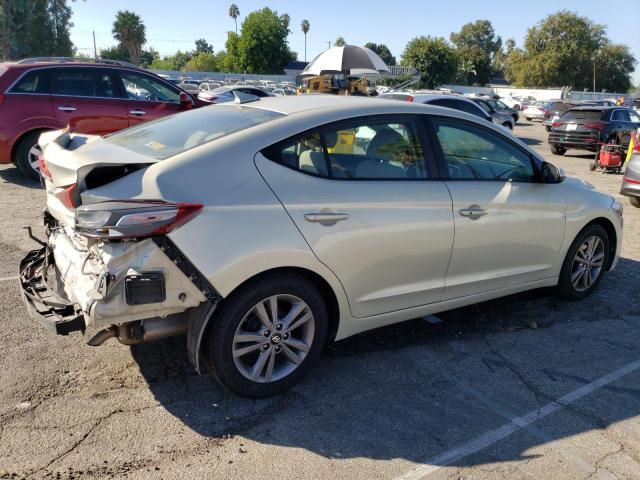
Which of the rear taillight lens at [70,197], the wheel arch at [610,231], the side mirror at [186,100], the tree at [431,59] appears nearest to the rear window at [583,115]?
the side mirror at [186,100]

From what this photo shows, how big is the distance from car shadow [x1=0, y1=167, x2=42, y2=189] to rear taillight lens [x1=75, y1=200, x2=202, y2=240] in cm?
657

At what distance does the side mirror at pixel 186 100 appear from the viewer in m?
9.34

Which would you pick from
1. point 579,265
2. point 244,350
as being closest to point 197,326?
point 244,350

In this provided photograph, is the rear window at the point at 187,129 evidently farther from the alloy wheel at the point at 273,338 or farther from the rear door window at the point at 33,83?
the rear door window at the point at 33,83

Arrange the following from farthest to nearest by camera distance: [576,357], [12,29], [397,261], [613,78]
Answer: [613,78] < [12,29] < [576,357] < [397,261]

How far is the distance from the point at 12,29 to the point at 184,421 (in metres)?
43.4

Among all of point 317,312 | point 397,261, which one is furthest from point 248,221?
point 397,261

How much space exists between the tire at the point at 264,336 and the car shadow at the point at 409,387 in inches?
5.2

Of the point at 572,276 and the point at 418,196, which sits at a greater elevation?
the point at 418,196

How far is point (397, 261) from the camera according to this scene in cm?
354

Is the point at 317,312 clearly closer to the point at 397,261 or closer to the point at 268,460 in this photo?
the point at 397,261

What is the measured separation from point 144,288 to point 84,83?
7112 millimetres

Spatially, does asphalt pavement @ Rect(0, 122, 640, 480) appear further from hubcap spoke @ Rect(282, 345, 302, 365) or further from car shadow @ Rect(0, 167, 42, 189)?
car shadow @ Rect(0, 167, 42, 189)

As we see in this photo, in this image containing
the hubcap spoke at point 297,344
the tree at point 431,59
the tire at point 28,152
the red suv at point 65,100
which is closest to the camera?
the hubcap spoke at point 297,344
